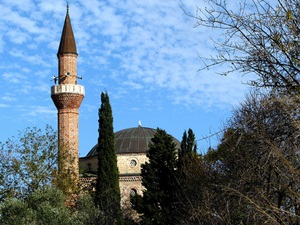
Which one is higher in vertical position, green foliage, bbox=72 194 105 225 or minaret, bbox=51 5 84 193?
minaret, bbox=51 5 84 193

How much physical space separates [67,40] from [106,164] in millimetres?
10302

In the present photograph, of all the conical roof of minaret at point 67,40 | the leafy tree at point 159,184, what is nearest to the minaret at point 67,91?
the conical roof of minaret at point 67,40

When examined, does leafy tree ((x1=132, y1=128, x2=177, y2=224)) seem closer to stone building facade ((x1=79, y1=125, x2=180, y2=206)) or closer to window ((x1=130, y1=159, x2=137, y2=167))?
stone building facade ((x1=79, y1=125, x2=180, y2=206))

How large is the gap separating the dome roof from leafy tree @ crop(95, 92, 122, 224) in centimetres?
1059

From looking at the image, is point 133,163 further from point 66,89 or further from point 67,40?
point 67,40

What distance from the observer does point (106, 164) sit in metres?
29.2

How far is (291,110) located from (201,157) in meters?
20.3

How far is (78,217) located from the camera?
850 inches

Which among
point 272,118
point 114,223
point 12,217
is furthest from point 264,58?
point 114,223

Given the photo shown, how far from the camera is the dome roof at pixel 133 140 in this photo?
40.8 metres

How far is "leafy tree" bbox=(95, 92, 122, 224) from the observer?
26953 mm

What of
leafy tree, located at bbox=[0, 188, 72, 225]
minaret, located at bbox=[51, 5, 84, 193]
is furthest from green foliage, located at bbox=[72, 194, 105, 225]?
minaret, located at bbox=[51, 5, 84, 193]

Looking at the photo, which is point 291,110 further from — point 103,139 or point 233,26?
point 103,139

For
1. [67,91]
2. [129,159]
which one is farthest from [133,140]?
[67,91]
